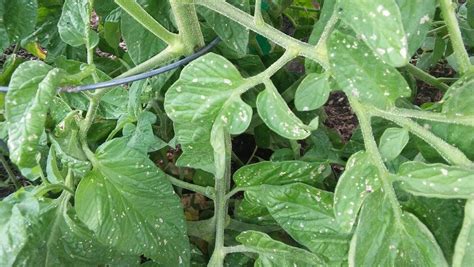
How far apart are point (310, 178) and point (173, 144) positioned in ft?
0.75

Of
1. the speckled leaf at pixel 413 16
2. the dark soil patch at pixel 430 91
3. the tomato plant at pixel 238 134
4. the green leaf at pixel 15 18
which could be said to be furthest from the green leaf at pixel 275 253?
the dark soil patch at pixel 430 91

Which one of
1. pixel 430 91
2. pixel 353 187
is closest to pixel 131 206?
pixel 353 187

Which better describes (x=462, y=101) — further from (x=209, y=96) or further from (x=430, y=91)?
(x=430, y=91)

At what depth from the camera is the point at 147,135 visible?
0.95 meters

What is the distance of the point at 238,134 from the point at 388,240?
24cm

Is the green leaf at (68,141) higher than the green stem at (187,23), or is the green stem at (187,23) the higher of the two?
the green stem at (187,23)

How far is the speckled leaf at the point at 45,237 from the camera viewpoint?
76cm

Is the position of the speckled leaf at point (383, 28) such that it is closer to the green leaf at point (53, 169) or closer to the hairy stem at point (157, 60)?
the hairy stem at point (157, 60)

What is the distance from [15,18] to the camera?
1021mm

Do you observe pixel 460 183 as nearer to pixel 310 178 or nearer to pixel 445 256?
→ pixel 445 256

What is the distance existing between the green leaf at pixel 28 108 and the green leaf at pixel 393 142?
358 millimetres

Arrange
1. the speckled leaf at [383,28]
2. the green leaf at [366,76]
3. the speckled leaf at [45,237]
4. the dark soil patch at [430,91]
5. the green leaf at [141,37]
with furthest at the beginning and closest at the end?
the dark soil patch at [430,91], the green leaf at [141,37], the speckled leaf at [45,237], the green leaf at [366,76], the speckled leaf at [383,28]

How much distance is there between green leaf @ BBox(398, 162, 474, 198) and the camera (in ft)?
1.90

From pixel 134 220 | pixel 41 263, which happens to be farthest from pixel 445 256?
pixel 41 263
